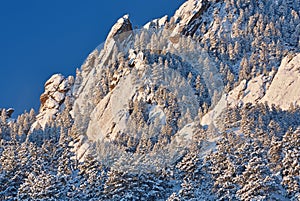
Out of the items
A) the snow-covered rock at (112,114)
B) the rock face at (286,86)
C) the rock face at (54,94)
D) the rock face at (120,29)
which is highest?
the rock face at (120,29)

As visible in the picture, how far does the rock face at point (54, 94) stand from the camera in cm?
14350

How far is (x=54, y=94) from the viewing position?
152m

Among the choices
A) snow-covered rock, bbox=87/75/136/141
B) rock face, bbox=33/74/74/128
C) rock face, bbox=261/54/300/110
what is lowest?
rock face, bbox=261/54/300/110

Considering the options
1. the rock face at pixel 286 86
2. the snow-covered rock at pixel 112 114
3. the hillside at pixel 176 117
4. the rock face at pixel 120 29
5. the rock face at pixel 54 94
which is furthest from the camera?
the rock face at pixel 120 29

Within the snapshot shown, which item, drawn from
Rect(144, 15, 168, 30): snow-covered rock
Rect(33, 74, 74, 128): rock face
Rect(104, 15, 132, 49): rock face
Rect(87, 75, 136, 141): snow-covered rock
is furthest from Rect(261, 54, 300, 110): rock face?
Rect(144, 15, 168, 30): snow-covered rock

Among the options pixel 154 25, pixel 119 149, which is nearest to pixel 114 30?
pixel 154 25

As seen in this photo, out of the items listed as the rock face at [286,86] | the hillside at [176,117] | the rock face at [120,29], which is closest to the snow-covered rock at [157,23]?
the hillside at [176,117]

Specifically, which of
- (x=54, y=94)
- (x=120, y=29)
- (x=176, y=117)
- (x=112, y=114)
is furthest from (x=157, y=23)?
(x=176, y=117)

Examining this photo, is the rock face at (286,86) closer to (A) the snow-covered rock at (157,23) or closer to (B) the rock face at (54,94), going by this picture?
(B) the rock face at (54,94)

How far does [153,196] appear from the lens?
67188 millimetres

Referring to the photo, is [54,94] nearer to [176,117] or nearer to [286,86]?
[176,117]

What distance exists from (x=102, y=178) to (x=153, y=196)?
576 cm

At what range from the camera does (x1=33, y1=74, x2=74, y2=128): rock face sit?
144m

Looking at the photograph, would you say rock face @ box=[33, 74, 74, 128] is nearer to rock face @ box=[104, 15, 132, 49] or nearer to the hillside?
the hillside
